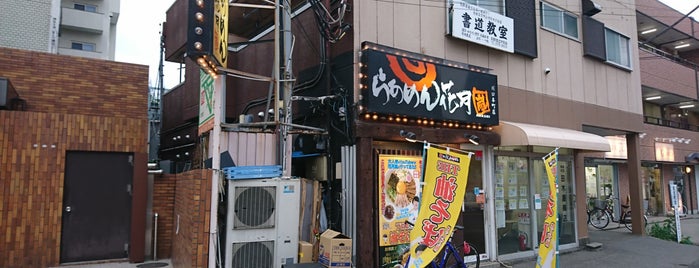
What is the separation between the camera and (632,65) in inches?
563

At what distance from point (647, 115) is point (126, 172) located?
2415 cm

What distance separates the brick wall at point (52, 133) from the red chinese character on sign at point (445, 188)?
633 centimetres

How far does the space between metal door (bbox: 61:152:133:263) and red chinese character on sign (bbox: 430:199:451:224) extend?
645 cm

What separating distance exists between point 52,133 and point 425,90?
6.99 m

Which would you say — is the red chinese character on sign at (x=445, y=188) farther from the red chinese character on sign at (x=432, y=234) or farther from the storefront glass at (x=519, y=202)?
the storefront glass at (x=519, y=202)

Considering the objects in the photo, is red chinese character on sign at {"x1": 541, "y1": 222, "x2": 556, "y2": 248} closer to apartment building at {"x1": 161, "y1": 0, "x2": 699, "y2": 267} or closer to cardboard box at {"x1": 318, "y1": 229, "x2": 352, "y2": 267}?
apartment building at {"x1": 161, "y1": 0, "x2": 699, "y2": 267}

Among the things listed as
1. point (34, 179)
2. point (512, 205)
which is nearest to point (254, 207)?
point (34, 179)

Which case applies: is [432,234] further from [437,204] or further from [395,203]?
[395,203]

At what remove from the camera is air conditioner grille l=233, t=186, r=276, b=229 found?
6.80 metres

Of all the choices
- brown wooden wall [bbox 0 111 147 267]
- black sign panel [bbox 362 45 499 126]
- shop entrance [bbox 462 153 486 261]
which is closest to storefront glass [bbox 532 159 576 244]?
shop entrance [bbox 462 153 486 261]

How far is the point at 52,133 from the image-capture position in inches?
330

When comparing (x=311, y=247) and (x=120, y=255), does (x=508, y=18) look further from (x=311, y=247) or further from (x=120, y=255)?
(x=120, y=255)

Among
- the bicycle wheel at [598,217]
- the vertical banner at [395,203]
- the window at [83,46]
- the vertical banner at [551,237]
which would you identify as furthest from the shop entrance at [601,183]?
the window at [83,46]

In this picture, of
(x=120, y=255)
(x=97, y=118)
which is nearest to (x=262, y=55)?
(x=97, y=118)
